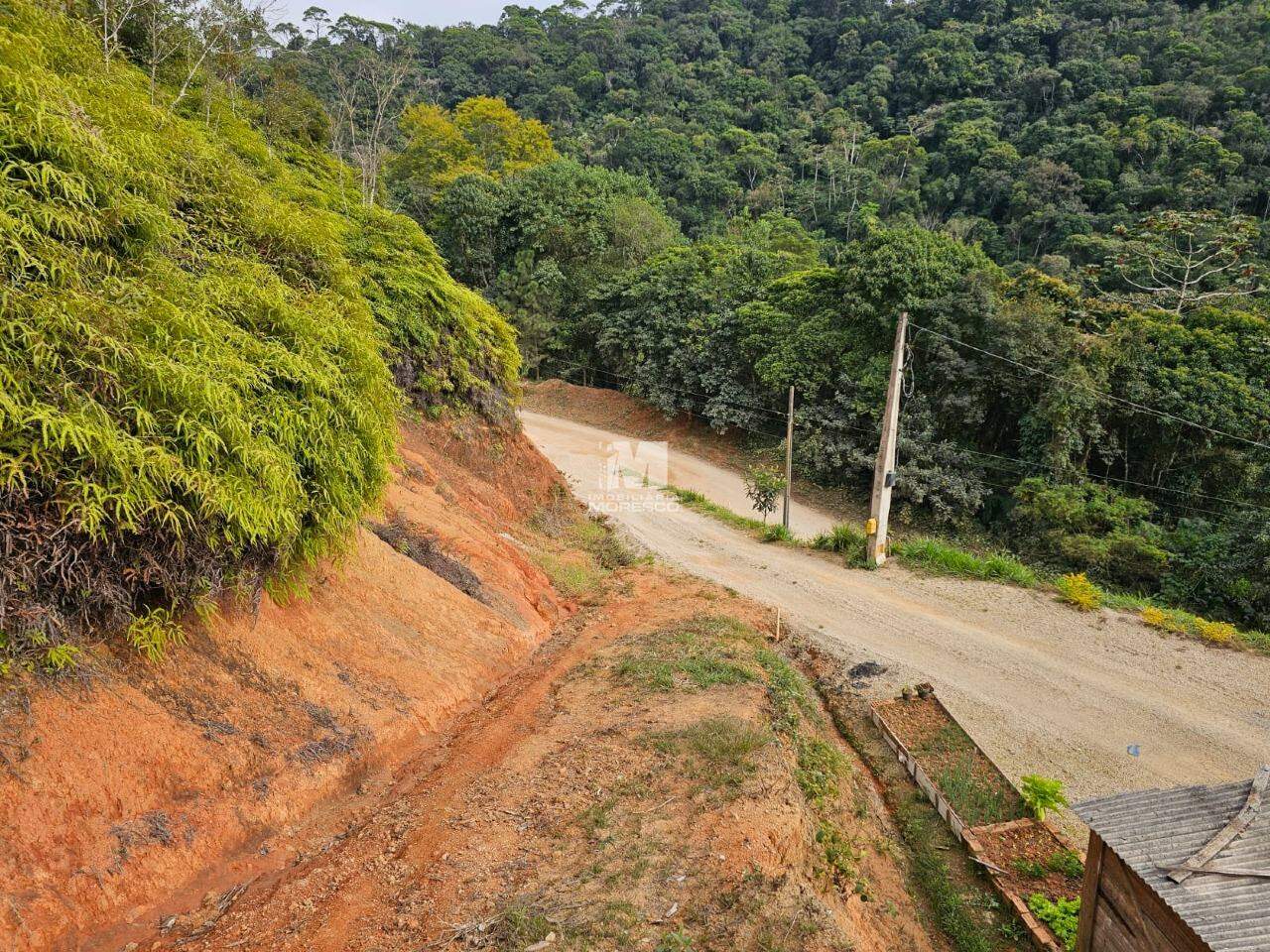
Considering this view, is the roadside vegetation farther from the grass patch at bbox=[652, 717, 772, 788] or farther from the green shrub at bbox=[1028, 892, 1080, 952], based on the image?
the grass patch at bbox=[652, 717, 772, 788]

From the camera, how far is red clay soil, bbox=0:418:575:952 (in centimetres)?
356

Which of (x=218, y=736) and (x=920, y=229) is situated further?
(x=920, y=229)

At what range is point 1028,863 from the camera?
674 centimetres

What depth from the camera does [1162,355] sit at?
18.5m

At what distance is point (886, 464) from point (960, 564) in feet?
9.18

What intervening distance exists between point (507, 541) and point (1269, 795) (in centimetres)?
988

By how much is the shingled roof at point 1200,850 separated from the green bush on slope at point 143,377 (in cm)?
637

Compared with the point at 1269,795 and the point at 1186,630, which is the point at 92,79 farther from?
the point at 1186,630

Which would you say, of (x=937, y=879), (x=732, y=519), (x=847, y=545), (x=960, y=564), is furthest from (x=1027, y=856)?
(x=732, y=519)

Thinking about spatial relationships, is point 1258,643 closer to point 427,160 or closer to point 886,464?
point 886,464

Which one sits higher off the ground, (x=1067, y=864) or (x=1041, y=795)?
(x=1041, y=795)

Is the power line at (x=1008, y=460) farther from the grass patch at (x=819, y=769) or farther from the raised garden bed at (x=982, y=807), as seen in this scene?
the grass patch at (x=819, y=769)

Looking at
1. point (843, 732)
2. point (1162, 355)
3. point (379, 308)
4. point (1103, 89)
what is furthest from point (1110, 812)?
point (1103, 89)

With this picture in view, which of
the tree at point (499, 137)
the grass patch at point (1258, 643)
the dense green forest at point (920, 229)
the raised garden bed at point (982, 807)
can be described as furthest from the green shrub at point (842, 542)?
the tree at point (499, 137)
